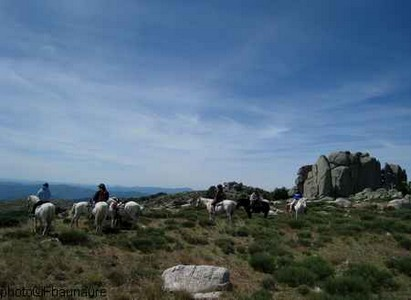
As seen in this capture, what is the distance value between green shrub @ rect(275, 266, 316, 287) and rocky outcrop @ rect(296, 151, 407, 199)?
228ft

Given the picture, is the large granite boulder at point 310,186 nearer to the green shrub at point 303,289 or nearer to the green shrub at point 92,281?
the green shrub at point 303,289

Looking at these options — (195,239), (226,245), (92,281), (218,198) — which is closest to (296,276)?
(226,245)

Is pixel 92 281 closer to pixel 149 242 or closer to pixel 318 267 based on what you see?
pixel 149 242

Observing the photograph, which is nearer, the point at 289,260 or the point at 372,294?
the point at 372,294

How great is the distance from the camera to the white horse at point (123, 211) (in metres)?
22.4

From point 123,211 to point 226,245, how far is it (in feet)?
23.9

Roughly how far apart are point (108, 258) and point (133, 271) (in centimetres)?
228

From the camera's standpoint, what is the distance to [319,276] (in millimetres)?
13797

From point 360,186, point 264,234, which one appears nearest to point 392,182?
point 360,186

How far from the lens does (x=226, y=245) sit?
18.5 metres

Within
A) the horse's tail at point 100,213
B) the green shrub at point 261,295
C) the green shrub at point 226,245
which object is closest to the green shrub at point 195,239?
the green shrub at point 226,245

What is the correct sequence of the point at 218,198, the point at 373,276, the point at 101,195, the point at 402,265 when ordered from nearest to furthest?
the point at 373,276, the point at 402,265, the point at 101,195, the point at 218,198

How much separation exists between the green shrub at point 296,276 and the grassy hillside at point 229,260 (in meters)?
0.03

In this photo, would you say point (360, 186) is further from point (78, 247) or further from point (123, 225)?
point (78, 247)
